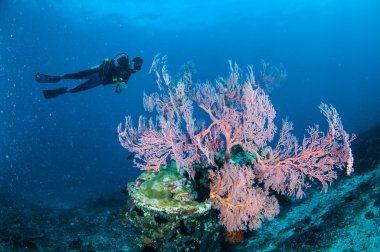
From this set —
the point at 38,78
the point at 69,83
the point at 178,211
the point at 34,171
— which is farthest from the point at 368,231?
the point at 69,83

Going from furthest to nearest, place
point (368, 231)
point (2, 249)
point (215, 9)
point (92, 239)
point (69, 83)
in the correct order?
point (69, 83) < point (215, 9) < point (92, 239) < point (2, 249) < point (368, 231)

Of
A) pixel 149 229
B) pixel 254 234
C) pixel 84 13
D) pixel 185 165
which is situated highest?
pixel 84 13

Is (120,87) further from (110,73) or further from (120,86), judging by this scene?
(110,73)

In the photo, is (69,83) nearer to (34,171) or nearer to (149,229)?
(34,171)

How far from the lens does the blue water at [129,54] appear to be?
33.8 metres

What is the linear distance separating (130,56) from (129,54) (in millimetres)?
4628

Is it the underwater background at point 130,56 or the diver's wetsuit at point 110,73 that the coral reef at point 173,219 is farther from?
the underwater background at point 130,56

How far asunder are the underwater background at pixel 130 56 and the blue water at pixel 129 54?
30 cm

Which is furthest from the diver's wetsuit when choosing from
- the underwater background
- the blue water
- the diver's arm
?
the blue water

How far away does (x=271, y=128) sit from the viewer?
5426 millimetres

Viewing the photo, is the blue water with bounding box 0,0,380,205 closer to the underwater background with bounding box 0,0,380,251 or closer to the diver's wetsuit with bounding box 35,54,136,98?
the underwater background with bounding box 0,0,380,251

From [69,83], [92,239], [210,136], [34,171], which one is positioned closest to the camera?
[210,136]

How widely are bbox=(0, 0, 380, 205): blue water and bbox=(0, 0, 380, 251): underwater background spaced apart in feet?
0.97

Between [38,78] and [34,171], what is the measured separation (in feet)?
102
